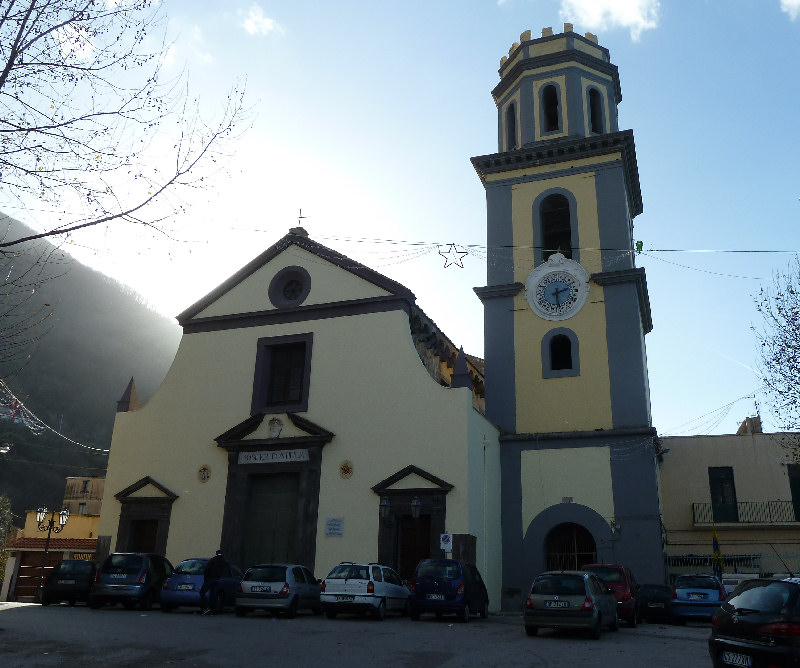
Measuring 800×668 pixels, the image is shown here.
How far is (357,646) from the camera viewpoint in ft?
34.2

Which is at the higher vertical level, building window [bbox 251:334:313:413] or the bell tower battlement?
the bell tower battlement

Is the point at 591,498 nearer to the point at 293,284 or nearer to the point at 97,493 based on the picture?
the point at 293,284

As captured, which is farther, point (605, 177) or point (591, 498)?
point (605, 177)

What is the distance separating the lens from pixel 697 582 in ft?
58.2

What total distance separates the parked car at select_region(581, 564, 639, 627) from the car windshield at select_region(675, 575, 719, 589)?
7.50 ft

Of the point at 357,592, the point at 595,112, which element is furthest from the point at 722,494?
the point at 357,592

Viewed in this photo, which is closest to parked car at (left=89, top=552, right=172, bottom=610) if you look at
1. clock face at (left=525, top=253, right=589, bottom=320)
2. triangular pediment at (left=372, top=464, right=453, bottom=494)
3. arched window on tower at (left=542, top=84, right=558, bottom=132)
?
triangular pediment at (left=372, top=464, right=453, bottom=494)

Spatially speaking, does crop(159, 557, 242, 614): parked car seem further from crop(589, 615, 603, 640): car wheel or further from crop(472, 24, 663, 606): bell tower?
crop(589, 615, 603, 640): car wheel

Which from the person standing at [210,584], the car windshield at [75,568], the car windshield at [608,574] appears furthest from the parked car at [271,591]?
the car windshield at [608,574]

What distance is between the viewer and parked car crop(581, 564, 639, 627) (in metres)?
15.7

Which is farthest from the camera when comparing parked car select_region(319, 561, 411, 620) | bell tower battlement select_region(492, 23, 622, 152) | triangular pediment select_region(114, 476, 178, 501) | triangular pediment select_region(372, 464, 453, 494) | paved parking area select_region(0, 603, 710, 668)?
bell tower battlement select_region(492, 23, 622, 152)

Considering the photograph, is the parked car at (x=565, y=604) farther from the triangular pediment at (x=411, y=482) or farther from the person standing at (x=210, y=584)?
the person standing at (x=210, y=584)

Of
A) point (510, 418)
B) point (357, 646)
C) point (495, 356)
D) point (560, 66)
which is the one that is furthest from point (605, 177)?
point (357, 646)

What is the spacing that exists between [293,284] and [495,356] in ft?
23.9
